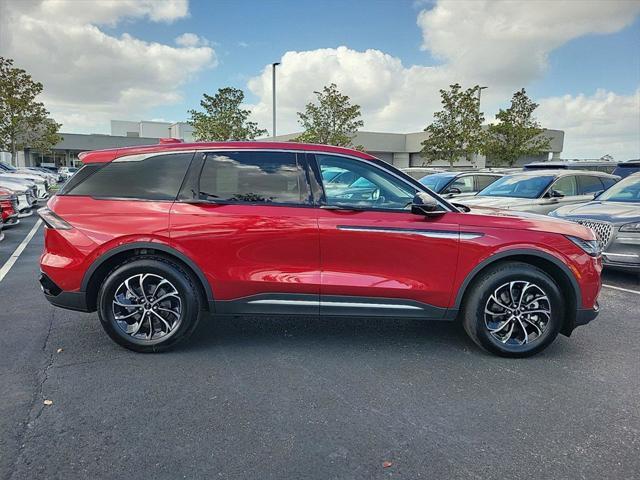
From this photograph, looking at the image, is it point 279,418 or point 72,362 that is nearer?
point 279,418

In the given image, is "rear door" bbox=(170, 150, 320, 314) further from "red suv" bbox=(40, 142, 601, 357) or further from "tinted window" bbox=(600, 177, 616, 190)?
"tinted window" bbox=(600, 177, 616, 190)

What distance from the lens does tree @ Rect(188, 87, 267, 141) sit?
2434 centimetres

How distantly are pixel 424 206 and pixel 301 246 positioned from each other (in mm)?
1107

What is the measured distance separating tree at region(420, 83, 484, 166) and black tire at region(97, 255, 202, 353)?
2681 centimetres

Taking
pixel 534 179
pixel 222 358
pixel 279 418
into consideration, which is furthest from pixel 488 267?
pixel 534 179

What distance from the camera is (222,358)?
12.7 feet

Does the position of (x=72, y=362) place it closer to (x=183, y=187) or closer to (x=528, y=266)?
(x=183, y=187)

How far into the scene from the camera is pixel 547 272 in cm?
406

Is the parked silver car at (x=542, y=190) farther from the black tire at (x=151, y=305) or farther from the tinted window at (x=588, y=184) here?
the black tire at (x=151, y=305)

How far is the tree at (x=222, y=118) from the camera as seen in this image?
79.9ft

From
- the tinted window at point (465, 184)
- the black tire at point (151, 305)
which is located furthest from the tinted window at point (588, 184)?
the black tire at point (151, 305)

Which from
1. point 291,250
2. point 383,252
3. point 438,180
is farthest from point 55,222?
point 438,180

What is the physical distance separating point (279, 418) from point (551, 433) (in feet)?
5.78

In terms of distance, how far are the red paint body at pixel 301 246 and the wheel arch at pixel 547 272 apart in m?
0.04
